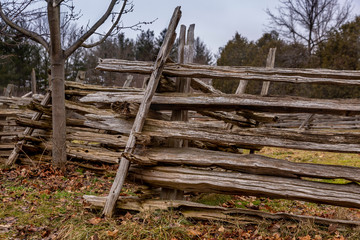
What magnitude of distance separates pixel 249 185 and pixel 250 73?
1419 mm

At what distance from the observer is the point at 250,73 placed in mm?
3703

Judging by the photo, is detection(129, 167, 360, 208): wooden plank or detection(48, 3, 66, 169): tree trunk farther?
detection(48, 3, 66, 169): tree trunk

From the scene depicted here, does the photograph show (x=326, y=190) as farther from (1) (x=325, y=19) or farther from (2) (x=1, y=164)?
(1) (x=325, y=19)

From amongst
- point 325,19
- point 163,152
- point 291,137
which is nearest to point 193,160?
point 163,152

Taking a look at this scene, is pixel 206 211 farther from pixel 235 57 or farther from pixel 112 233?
pixel 235 57

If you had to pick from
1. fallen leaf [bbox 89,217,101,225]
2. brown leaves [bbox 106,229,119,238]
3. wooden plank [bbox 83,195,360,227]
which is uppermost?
wooden plank [bbox 83,195,360,227]

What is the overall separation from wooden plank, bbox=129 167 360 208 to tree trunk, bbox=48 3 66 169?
2.86 metres

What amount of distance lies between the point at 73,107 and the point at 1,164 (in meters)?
2.05

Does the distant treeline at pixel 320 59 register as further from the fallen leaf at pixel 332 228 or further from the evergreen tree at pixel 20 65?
the evergreen tree at pixel 20 65

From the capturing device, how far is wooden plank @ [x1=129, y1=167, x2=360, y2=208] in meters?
3.28

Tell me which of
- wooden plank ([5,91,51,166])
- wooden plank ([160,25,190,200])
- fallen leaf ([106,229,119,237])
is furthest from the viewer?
wooden plank ([5,91,51,166])

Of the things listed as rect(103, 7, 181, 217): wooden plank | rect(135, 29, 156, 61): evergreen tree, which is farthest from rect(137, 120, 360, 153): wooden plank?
rect(135, 29, 156, 61): evergreen tree

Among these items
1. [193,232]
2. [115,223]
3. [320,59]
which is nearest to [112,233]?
[115,223]

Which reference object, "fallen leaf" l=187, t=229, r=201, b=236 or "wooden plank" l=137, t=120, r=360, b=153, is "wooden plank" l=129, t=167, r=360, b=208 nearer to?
"wooden plank" l=137, t=120, r=360, b=153
